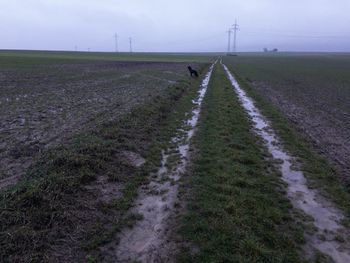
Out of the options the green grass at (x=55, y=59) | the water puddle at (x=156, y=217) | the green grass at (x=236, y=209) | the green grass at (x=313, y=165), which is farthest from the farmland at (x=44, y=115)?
the green grass at (x=55, y=59)

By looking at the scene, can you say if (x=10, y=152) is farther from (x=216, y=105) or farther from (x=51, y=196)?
(x=216, y=105)

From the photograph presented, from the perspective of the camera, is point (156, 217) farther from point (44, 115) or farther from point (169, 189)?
point (44, 115)

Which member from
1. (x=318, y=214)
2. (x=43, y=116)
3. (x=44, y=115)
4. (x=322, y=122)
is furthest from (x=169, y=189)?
(x=322, y=122)

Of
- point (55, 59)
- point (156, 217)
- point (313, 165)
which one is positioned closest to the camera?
point (156, 217)

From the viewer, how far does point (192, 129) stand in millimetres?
14547

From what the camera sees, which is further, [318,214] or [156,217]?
[318,214]

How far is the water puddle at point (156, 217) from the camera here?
5.74 meters

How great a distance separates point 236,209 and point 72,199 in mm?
3638

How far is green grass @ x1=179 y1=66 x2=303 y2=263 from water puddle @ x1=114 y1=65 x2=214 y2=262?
1.17 ft

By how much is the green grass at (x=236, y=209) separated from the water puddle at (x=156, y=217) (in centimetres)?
36

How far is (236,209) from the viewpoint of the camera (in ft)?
23.4

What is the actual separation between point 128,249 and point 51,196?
2.32 meters

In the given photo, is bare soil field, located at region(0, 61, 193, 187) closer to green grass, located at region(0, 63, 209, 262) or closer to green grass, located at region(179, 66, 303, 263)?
green grass, located at region(0, 63, 209, 262)

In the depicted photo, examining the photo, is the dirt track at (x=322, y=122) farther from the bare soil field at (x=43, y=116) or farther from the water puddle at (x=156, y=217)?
the bare soil field at (x=43, y=116)
